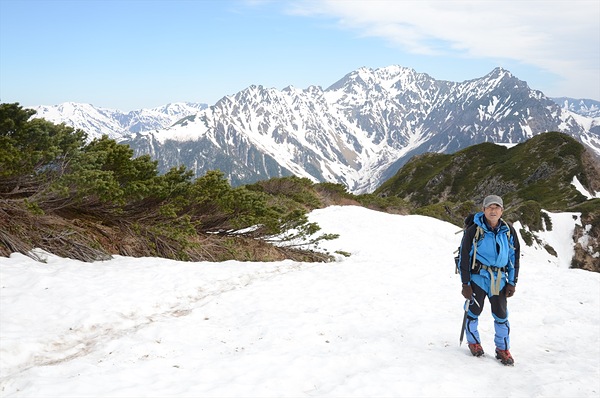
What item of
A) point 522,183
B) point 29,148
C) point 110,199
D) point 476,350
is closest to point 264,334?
point 476,350

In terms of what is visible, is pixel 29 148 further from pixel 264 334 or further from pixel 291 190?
pixel 291 190

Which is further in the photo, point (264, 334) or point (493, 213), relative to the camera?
point (264, 334)

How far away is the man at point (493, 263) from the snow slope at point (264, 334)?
0.86 meters

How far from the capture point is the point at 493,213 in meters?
6.39

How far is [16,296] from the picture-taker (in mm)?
7758

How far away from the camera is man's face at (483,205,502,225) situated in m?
6.39

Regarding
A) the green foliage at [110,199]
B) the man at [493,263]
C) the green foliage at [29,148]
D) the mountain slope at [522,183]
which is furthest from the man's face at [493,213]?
the mountain slope at [522,183]

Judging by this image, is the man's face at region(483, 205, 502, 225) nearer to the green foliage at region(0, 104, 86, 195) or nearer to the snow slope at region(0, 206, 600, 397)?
the snow slope at region(0, 206, 600, 397)

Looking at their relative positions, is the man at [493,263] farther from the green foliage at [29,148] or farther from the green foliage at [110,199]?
the green foliage at [29,148]

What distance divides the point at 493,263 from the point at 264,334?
→ 4.26 metres

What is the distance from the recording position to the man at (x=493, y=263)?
6.49 m

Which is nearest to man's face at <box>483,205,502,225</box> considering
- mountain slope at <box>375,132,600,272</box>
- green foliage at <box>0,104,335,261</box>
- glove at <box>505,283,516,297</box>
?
glove at <box>505,283,516,297</box>

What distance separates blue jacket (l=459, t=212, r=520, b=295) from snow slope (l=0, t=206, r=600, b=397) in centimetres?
142

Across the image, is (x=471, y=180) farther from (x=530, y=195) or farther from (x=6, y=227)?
(x=6, y=227)
